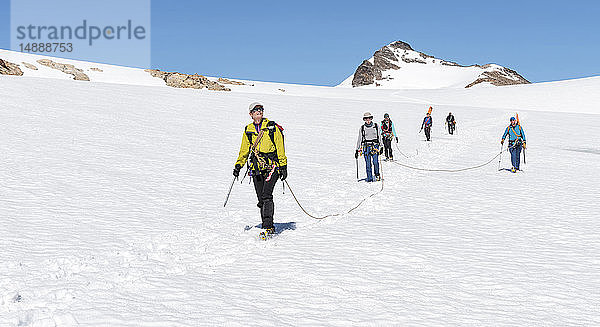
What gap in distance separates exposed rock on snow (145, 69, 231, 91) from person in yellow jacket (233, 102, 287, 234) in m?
48.2

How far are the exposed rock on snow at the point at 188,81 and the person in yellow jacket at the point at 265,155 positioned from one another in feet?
158

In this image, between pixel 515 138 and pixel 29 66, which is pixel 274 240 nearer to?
pixel 515 138

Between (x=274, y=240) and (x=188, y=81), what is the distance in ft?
179

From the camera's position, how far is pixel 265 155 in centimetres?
705

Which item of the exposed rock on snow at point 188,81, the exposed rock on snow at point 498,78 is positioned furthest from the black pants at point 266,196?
the exposed rock on snow at point 498,78

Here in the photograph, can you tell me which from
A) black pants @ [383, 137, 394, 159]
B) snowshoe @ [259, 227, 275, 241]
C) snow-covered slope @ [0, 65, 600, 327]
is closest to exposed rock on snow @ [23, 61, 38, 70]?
snow-covered slope @ [0, 65, 600, 327]

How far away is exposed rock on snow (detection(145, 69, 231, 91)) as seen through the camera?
55.2 m

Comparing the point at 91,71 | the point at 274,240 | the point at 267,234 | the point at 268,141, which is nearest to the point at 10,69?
the point at 91,71

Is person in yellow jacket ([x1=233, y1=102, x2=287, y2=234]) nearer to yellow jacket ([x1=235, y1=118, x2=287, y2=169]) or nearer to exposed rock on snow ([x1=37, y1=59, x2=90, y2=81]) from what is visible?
yellow jacket ([x1=235, y1=118, x2=287, y2=169])

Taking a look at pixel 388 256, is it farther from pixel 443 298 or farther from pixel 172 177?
pixel 172 177

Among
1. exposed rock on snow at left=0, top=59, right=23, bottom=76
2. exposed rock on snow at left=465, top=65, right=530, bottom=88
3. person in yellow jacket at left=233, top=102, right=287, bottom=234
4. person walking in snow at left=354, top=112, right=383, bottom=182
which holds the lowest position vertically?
person in yellow jacket at left=233, top=102, right=287, bottom=234

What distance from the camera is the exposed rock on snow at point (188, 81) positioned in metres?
55.2

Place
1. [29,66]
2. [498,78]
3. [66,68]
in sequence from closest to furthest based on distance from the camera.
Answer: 1. [29,66]
2. [66,68]
3. [498,78]

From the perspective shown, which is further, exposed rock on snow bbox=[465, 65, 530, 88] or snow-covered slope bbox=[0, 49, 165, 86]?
exposed rock on snow bbox=[465, 65, 530, 88]
